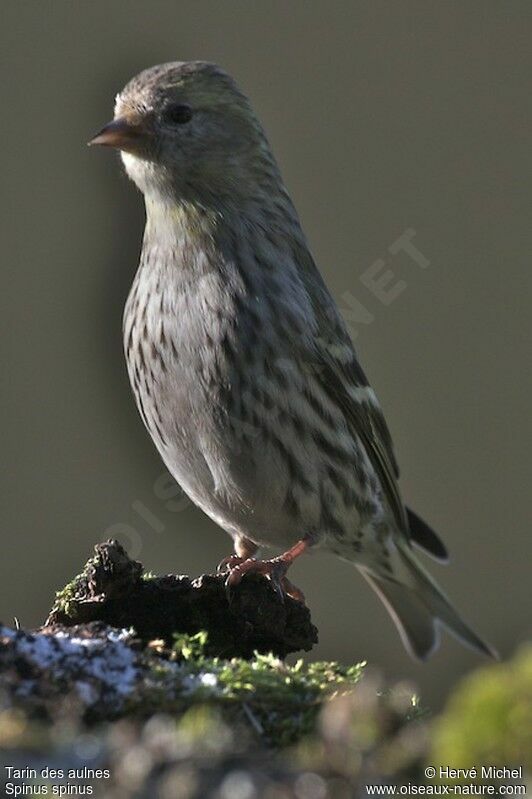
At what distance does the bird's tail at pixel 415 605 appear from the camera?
3.53m

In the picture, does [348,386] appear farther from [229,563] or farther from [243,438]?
[229,563]

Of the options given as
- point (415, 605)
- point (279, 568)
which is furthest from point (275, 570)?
point (415, 605)

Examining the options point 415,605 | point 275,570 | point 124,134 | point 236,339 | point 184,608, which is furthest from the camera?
point 415,605

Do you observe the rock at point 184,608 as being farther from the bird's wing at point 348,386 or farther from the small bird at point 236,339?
the bird's wing at point 348,386

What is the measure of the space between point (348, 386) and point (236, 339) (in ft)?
1.64

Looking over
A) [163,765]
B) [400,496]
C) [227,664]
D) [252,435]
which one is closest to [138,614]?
[227,664]

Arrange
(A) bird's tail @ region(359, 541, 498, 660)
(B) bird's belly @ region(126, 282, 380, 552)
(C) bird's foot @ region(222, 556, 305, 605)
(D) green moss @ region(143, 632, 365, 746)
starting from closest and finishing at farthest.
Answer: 1. (D) green moss @ region(143, 632, 365, 746)
2. (C) bird's foot @ region(222, 556, 305, 605)
3. (B) bird's belly @ region(126, 282, 380, 552)
4. (A) bird's tail @ region(359, 541, 498, 660)

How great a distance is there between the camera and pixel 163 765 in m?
0.81

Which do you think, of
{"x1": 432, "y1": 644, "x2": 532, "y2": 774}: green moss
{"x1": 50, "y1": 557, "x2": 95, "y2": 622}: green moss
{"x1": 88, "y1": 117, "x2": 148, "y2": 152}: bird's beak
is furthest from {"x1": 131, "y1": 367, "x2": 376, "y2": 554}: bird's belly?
{"x1": 432, "y1": 644, "x2": 532, "y2": 774}: green moss

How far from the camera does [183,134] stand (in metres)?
2.98

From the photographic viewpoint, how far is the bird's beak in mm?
2859

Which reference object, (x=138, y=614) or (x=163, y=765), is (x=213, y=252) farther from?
(x=163, y=765)

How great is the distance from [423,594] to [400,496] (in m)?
0.42

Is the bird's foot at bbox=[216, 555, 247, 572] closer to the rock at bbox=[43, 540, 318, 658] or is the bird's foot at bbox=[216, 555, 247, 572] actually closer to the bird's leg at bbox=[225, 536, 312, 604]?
the bird's leg at bbox=[225, 536, 312, 604]
